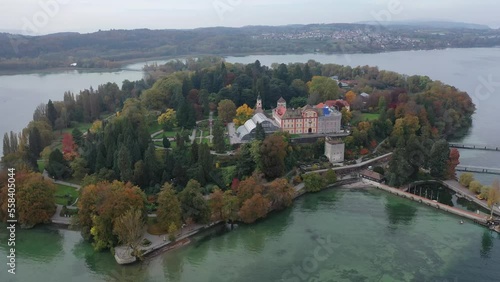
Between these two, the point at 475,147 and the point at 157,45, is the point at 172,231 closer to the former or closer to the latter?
the point at 475,147

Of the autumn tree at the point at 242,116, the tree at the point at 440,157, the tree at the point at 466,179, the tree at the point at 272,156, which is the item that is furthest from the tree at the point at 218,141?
the tree at the point at 466,179

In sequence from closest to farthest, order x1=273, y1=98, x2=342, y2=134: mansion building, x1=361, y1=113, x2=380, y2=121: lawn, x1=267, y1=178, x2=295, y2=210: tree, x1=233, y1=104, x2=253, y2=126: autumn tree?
x1=267, y1=178, x2=295, y2=210: tree < x1=273, y1=98, x2=342, y2=134: mansion building < x1=233, y1=104, x2=253, y2=126: autumn tree < x1=361, y1=113, x2=380, y2=121: lawn

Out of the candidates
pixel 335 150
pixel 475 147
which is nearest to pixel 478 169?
pixel 475 147

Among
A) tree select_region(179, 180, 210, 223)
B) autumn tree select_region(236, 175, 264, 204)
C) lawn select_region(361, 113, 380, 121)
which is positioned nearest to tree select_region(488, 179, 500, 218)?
autumn tree select_region(236, 175, 264, 204)

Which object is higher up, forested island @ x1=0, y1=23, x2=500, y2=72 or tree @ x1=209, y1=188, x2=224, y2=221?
forested island @ x1=0, y1=23, x2=500, y2=72

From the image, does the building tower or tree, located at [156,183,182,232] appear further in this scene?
the building tower

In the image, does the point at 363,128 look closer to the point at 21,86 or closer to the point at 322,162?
the point at 322,162

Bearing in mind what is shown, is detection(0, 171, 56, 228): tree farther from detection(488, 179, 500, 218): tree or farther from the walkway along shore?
detection(488, 179, 500, 218): tree

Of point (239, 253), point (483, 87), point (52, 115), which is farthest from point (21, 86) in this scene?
point (483, 87)

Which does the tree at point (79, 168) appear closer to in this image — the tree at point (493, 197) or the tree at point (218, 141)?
the tree at point (218, 141)
